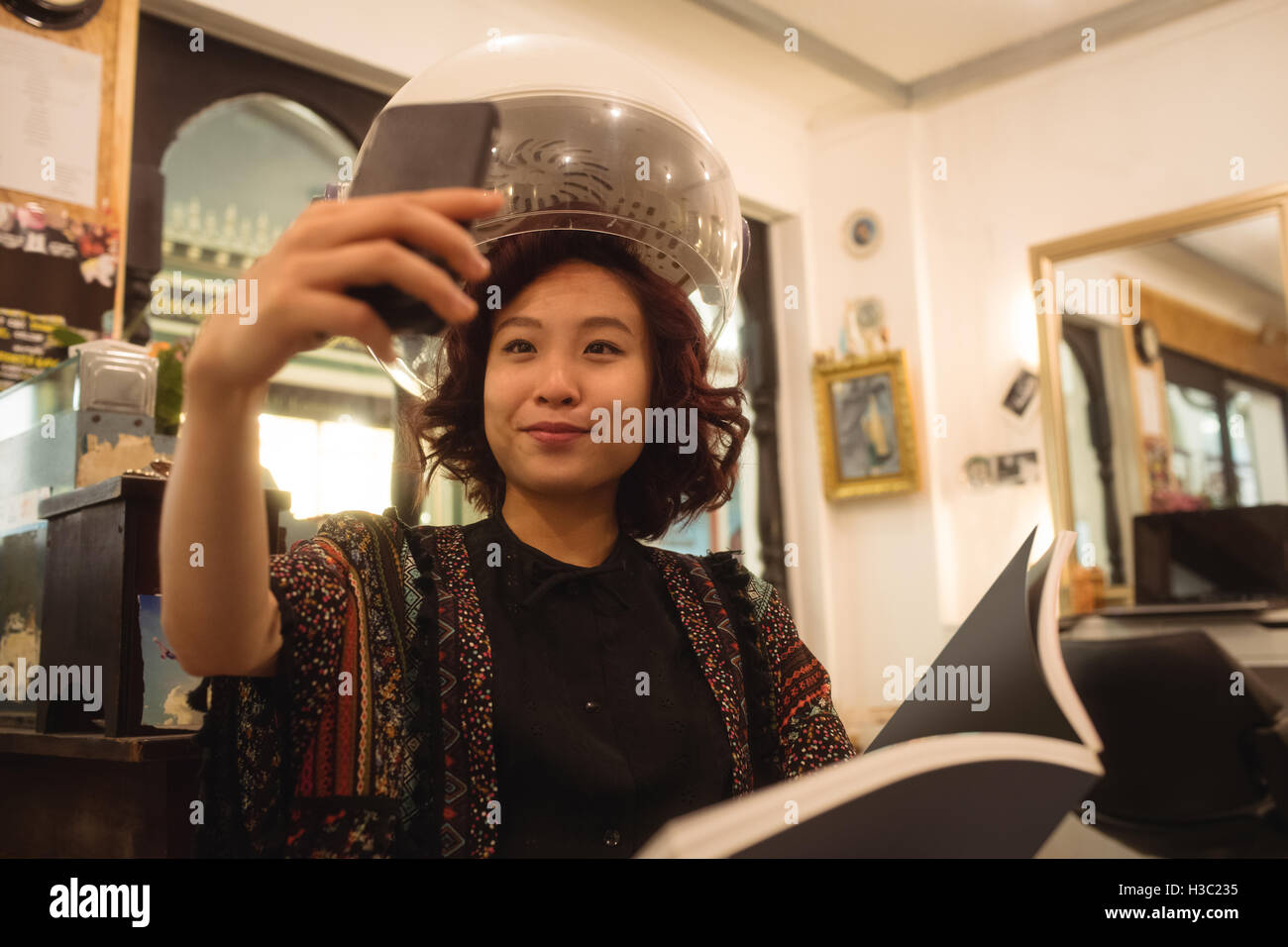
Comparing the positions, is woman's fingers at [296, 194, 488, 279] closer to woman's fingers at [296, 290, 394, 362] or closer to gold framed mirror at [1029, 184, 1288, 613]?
woman's fingers at [296, 290, 394, 362]

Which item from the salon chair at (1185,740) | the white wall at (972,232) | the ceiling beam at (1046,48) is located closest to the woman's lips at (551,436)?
the salon chair at (1185,740)

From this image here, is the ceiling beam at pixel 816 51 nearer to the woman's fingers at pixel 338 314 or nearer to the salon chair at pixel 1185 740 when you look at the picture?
the salon chair at pixel 1185 740

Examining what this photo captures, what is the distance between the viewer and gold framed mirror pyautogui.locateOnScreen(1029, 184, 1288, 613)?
289 centimetres

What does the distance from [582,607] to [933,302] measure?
2933 millimetres

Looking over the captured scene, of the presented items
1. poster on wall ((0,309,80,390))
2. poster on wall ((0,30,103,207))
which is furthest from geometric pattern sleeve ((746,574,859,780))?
poster on wall ((0,30,103,207))

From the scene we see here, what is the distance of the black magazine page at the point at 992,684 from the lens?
0.50 metres

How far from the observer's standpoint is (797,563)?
3.56 metres

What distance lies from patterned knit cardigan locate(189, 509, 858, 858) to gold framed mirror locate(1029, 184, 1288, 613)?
2.69m

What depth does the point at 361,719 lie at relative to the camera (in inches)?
25.8

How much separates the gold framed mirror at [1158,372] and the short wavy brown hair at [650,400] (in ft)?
7.70

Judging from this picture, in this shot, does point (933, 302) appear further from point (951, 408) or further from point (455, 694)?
point (455, 694)

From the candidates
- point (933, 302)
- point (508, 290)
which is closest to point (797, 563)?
point (933, 302)

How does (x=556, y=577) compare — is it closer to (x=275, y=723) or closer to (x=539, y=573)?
(x=539, y=573)

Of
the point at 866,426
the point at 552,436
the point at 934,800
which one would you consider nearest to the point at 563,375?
the point at 552,436
